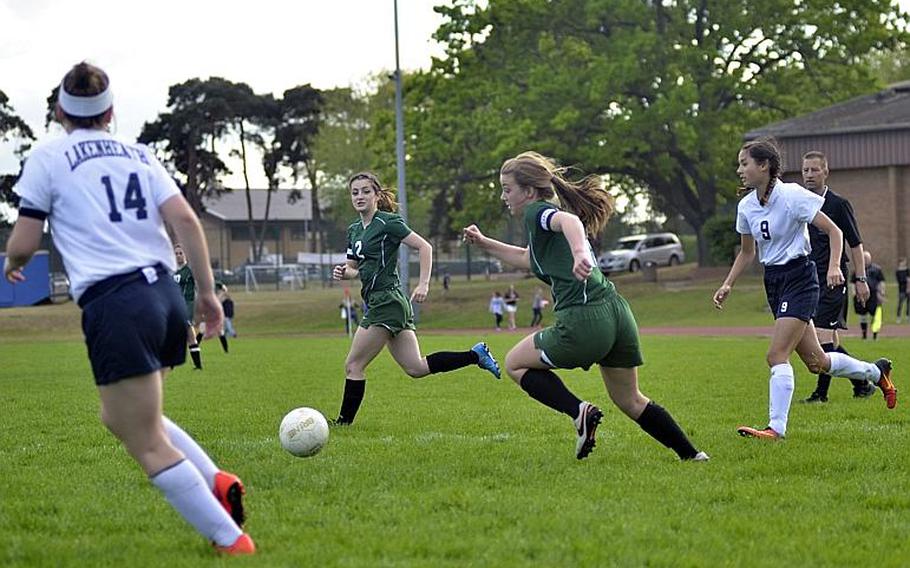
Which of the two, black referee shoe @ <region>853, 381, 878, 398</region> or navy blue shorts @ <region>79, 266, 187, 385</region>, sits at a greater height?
navy blue shorts @ <region>79, 266, 187, 385</region>

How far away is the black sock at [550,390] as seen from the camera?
24.5 ft

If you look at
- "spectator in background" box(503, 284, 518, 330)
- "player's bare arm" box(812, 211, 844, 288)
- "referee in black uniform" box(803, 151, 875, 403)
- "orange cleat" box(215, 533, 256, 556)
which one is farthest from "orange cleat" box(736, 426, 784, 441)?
"spectator in background" box(503, 284, 518, 330)

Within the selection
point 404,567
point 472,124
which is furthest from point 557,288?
point 472,124

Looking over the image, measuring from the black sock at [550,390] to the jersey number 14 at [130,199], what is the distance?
2.99 meters

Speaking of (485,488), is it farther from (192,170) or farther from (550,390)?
(192,170)

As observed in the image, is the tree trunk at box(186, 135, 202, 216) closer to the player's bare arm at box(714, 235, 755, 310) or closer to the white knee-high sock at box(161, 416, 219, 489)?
the player's bare arm at box(714, 235, 755, 310)

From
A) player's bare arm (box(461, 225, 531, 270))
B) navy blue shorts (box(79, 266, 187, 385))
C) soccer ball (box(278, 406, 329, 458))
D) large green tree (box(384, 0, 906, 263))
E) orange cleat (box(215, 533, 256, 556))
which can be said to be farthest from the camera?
large green tree (box(384, 0, 906, 263))

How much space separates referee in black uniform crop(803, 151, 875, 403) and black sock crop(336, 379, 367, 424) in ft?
12.1

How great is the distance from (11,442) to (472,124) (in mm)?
34741

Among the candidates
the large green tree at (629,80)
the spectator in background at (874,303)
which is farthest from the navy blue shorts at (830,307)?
the large green tree at (629,80)

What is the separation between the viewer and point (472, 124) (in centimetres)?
4347

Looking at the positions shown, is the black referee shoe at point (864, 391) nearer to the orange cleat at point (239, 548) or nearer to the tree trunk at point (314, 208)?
the orange cleat at point (239, 548)

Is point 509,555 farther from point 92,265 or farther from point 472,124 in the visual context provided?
point 472,124

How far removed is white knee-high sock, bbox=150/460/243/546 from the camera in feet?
16.7
